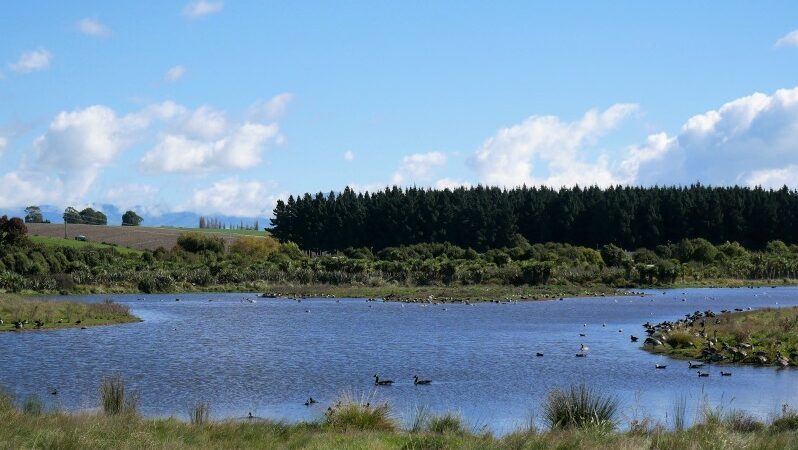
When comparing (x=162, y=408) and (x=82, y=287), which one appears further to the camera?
(x=82, y=287)

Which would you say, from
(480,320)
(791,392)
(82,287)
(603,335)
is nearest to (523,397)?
(791,392)

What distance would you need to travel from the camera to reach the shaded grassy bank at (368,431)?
1739 centimetres

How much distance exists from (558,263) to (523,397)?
8090 centimetres

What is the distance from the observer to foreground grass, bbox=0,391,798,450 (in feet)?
56.7

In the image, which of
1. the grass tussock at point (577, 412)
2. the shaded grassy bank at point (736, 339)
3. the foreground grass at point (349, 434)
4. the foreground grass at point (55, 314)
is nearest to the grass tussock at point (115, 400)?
the foreground grass at point (349, 434)

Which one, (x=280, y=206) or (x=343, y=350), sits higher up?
(x=280, y=206)

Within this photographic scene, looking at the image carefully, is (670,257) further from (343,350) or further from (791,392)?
(791,392)

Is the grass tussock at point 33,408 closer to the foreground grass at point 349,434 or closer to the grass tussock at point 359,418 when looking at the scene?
the foreground grass at point 349,434

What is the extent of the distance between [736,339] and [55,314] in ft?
114

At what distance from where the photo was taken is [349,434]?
20.0 m

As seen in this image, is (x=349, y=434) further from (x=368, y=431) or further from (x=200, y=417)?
Answer: (x=200, y=417)

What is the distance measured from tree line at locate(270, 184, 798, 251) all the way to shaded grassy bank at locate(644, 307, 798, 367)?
9466cm

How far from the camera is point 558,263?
108m

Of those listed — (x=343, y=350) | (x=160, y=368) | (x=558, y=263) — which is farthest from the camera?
(x=558, y=263)
